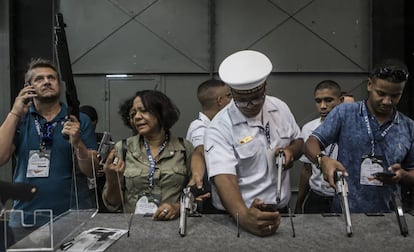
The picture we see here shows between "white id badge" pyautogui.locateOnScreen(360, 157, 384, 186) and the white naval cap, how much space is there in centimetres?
45

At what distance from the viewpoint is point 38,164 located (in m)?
1.68

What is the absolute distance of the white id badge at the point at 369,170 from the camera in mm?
1503

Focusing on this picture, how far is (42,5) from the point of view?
3.75 metres

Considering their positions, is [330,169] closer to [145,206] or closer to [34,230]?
[145,206]

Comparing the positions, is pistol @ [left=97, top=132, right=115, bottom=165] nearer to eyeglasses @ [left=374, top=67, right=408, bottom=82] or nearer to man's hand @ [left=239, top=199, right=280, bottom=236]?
man's hand @ [left=239, top=199, right=280, bottom=236]

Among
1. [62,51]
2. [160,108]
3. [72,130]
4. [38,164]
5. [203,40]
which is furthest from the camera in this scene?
[203,40]

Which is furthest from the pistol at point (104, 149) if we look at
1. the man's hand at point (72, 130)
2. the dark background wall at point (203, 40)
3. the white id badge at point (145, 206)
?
the dark background wall at point (203, 40)

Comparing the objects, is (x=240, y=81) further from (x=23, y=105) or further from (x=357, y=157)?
(x=23, y=105)

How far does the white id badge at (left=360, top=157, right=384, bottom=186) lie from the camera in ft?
4.93

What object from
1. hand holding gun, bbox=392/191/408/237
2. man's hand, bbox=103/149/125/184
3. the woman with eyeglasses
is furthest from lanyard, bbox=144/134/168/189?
hand holding gun, bbox=392/191/408/237

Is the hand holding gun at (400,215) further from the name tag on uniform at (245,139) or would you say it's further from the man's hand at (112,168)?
the man's hand at (112,168)

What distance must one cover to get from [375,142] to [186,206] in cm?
69

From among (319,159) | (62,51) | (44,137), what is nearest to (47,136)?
(44,137)

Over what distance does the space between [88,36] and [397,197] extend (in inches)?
119
